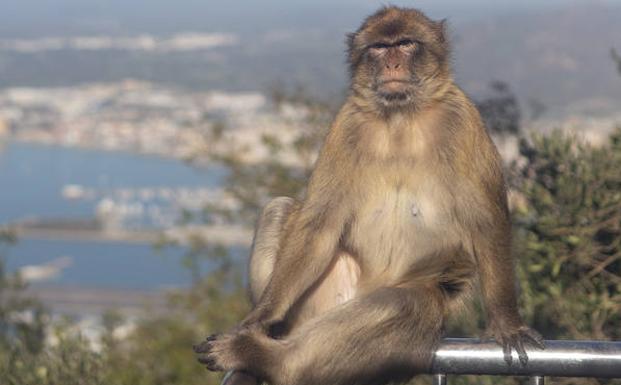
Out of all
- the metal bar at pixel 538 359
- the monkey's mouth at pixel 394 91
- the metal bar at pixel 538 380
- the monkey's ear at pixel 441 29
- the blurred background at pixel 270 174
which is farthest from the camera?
the blurred background at pixel 270 174

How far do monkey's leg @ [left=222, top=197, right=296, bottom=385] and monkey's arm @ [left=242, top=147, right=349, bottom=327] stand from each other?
192 mm

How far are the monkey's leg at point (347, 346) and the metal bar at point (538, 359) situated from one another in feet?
1.87

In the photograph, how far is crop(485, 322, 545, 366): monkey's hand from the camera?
78.2 inches

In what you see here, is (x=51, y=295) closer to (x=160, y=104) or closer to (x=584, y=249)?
(x=160, y=104)

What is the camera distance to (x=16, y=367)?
4133 mm

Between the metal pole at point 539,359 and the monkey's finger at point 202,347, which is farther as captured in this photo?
the monkey's finger at point 202,347

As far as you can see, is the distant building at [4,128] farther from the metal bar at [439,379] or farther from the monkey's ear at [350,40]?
the metal bar at [439,379]

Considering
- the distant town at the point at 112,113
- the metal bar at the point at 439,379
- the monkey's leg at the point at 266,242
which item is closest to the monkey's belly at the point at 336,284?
the monkey's leg at the point at 266,242

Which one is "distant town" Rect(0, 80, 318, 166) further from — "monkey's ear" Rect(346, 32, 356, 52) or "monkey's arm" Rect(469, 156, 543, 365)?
"monkey's arm" Rect(469, 156, 543, 365)

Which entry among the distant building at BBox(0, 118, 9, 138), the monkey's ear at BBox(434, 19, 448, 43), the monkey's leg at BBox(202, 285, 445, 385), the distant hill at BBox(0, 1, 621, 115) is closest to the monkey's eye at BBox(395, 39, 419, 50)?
the monkey's ear at BBox(434, 19, 448, 43)

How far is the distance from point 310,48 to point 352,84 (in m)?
23.2

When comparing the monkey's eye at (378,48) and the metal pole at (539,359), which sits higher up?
the monkey's eye at (378,48)

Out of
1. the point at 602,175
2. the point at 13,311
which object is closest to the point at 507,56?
the point at 13,311

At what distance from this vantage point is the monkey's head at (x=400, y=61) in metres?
3.22
